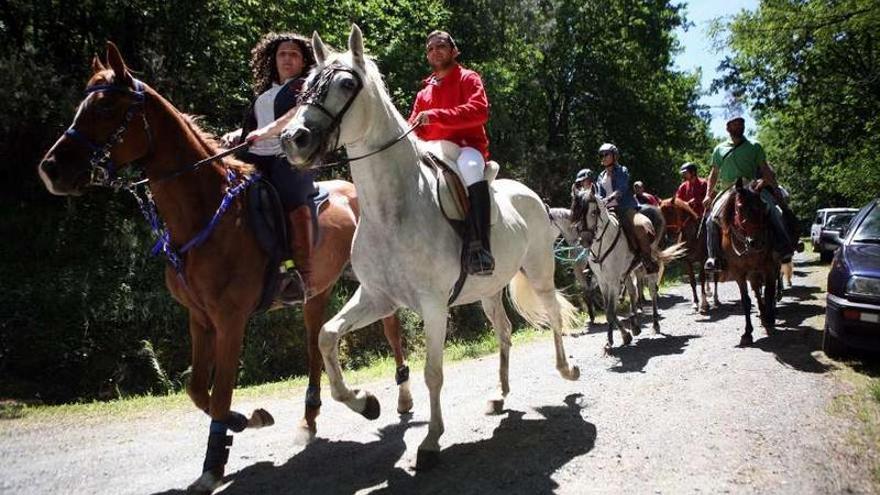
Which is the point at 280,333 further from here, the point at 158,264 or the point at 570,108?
the point at 570,108

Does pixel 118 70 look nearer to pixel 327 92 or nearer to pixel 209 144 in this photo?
pixel 209 144

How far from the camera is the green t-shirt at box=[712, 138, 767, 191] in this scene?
8.71 meters

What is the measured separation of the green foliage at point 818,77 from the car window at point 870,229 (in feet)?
27.8

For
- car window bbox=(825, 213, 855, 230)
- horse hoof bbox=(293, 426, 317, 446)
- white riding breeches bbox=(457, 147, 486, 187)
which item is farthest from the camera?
car window bbox=(825, 213, 855, 230)

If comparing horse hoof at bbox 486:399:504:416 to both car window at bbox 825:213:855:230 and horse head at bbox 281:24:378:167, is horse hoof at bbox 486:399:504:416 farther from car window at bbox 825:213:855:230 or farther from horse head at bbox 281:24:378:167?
car window at bbox 825:213:855:230

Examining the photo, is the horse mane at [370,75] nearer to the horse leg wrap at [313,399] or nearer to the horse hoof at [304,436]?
the horse leg wrap at [313,399]

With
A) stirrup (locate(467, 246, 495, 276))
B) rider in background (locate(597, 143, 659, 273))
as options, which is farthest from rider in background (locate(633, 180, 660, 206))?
stirrup (locate(467, 246, 495, 276))

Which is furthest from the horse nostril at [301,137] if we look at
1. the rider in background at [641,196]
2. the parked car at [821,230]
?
the parked car at [821,230]

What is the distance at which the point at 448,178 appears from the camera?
181 inches

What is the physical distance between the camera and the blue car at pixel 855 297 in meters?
6.15

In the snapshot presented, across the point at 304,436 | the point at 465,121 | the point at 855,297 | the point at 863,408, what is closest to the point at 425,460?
the point at 304,436

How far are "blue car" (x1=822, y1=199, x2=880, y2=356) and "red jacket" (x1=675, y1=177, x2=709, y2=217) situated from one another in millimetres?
7628

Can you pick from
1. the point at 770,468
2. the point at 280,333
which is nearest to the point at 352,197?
the point at 770,468

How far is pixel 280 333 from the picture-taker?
465 inches
